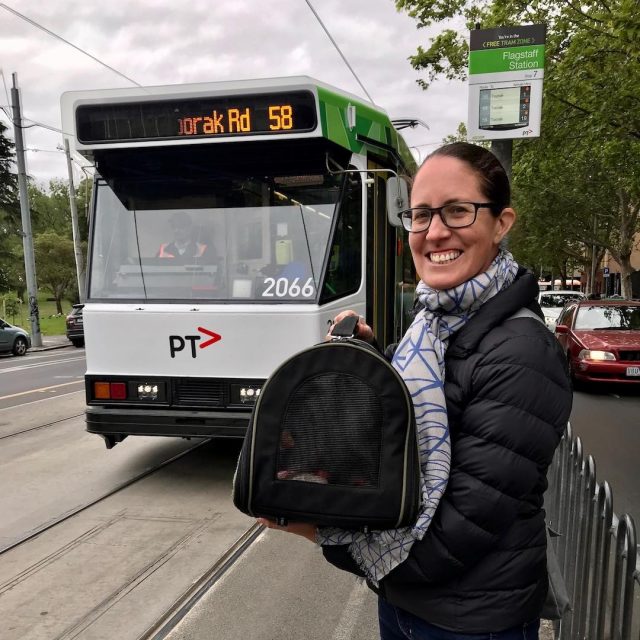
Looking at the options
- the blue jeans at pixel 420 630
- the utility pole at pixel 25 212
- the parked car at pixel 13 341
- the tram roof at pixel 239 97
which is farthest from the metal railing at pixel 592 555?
the utility pole at pixel 25 212

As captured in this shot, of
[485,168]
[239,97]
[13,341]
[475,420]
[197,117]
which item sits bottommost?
[13,341]

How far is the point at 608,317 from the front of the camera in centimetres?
1039

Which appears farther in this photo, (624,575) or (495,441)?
(624,575)

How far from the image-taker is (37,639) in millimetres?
3037

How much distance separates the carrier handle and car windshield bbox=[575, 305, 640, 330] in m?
9.69

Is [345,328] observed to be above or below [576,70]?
below

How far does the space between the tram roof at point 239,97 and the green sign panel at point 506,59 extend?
100 inches

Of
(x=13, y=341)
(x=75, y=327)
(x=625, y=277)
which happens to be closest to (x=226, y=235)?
(x=13, y=341)

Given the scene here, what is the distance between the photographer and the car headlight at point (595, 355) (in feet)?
30.3

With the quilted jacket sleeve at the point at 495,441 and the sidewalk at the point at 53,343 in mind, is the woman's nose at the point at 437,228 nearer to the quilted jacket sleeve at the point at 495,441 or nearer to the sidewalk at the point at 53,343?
the quilted jacket sleeve at the point at 495,441

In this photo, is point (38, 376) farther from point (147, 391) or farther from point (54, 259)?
point (54, 259)

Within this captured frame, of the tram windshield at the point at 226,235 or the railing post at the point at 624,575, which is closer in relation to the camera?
the railing post at the point at 624,575

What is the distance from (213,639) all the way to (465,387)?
7.94ft

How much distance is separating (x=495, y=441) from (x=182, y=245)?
416 cm
